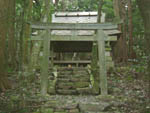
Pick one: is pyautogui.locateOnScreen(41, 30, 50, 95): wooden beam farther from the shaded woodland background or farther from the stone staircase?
the stone staircase

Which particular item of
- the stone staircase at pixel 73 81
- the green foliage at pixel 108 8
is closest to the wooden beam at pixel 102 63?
the stone staircase at pixel 73 81

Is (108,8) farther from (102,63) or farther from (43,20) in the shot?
(102,63)

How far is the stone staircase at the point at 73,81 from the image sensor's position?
752 centimetres

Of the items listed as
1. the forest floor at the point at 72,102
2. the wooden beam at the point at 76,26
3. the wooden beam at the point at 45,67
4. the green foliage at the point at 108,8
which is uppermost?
the green foliage at the point at 108,8

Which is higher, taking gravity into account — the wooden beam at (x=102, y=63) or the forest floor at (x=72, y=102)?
the wooden beam at (x=102, y=63)

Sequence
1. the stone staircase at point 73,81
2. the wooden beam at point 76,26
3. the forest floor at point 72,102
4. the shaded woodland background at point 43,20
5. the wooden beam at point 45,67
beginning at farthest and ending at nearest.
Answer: the stone staircase at point 73,81 < the wooden beam at point 76,26 < the wooden beam at point 45,67 < the forest floor at point 72,102 < the shaded woodland background at point 43,20

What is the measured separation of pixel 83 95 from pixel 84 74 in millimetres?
1771

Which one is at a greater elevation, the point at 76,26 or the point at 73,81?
the point at 76,26

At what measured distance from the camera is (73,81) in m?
8.41

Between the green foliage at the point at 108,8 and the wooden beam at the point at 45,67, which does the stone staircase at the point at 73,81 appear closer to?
the wooden beam at the point at 45,67

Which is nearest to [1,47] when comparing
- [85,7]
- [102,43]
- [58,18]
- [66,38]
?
[66,38]

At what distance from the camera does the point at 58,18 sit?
42.7 ft

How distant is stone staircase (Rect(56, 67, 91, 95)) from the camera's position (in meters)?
7.52

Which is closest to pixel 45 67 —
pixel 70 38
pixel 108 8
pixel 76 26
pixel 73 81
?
pixel 70 38
